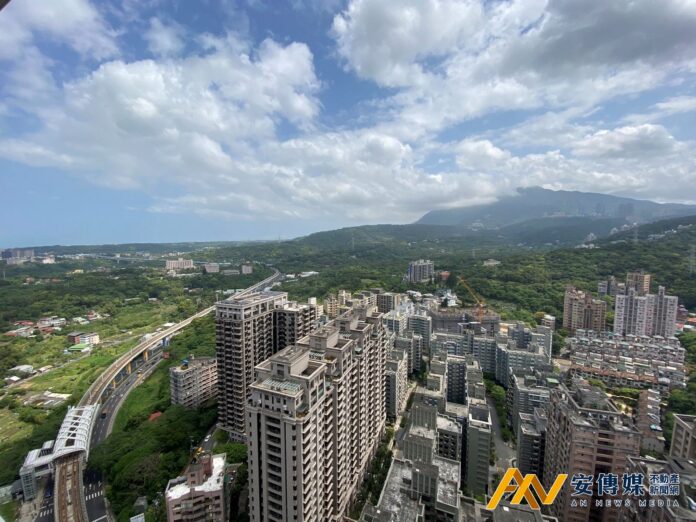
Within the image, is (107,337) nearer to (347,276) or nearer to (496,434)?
(347,276)

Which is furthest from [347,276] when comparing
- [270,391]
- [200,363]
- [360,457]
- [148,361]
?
[270,391]

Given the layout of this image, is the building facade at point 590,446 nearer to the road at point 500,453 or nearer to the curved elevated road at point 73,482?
the road at point 500,453

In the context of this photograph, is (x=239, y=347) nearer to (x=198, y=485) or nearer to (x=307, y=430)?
(x=198, y=485)

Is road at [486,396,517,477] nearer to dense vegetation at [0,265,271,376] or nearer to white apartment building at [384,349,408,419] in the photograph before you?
white apartment building at [384,349,408,419]

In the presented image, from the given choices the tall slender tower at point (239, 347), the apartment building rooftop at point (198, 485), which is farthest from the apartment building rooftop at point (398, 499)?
the tall slender tower at point (239, 347)

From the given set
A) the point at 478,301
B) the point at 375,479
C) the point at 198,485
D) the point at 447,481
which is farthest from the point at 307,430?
the point at 478,301

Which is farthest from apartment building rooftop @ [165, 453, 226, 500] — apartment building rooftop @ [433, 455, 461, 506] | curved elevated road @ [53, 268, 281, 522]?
apartment building rooftop @ [433, 455, 461, 506]
